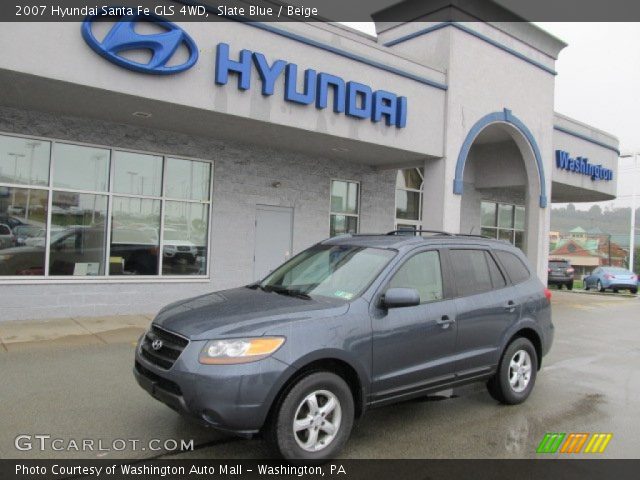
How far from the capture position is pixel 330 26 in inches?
440

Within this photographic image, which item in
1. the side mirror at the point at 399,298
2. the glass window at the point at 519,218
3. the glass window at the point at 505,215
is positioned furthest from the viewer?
the glass window at the point at 519,218

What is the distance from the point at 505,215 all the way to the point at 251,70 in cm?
1372

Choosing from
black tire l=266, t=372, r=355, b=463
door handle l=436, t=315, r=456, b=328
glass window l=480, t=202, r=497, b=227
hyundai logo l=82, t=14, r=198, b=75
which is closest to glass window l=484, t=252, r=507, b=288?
door handle l=436, t=315, r=456, b=328

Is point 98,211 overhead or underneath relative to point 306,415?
overhead

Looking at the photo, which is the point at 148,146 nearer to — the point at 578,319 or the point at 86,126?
the point at 86,126

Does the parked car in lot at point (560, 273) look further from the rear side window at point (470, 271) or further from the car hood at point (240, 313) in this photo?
the car hood at point (240, 313)

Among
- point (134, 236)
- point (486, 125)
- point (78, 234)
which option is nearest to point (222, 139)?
point (134, 236)

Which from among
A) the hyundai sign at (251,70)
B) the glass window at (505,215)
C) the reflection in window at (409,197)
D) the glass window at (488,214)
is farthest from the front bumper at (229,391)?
the glass window at (505,215)

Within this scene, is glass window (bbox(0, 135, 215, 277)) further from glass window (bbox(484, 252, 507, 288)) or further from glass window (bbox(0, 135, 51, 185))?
glass window (bbox(484, 252, 507, 288))

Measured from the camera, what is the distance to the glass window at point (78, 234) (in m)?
9.75

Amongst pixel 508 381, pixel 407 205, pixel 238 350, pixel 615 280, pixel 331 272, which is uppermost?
pixel 407 205

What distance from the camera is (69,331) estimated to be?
8.66 meters

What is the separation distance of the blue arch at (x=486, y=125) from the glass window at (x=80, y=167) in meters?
7.62

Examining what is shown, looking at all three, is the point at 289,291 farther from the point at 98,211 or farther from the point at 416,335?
the point at 98,211
